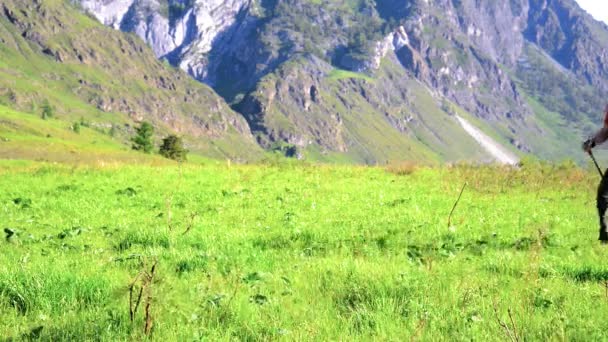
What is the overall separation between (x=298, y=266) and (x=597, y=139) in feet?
21.0

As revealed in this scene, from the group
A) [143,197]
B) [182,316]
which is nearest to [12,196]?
[143,197]

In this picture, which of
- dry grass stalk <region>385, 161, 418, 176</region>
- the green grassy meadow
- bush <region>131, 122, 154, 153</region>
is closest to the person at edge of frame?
the green grassy meadow

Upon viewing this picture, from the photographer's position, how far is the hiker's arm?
402 inches

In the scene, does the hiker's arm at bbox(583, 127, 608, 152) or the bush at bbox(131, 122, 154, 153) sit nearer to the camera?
the hiker's arm at bbox(583, 127, 608, 152)

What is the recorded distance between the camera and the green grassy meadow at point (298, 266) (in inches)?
241

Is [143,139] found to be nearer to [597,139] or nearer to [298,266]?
[298,266]

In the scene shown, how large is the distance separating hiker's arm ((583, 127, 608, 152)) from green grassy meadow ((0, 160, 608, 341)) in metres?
1.86

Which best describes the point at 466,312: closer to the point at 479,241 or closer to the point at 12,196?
the point at 479,241

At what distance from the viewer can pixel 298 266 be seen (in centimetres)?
920

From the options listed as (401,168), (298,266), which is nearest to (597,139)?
(298,266)

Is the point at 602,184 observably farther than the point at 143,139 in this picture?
No

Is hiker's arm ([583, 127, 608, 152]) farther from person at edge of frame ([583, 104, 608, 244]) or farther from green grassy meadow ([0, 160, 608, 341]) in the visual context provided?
green grassy meadow ([0, 160, 608, 341])

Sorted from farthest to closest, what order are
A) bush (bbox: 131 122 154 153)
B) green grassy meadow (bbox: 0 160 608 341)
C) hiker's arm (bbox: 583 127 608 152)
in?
Answer: bush (bbox: 131 122 154 153)
hiker's arm (bbox: 583 127 608 152)
green grassy meadow (bbox: 0 160 608 341)

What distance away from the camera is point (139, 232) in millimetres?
12219
